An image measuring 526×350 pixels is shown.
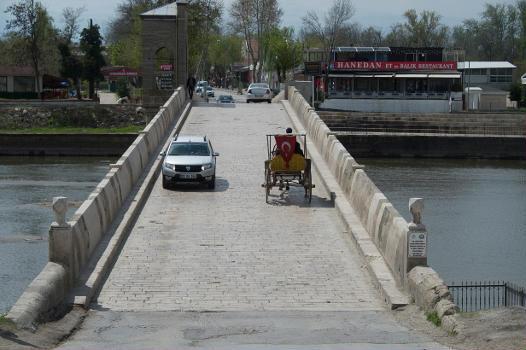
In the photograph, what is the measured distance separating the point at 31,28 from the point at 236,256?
72.8 meters

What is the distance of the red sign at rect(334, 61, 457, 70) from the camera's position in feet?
255

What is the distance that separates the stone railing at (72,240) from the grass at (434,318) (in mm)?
5684

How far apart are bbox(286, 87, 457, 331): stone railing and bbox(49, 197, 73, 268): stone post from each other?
5.46 metres

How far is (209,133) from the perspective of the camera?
33.2 meters

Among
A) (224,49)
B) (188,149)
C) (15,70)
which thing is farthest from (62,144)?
(224,49)

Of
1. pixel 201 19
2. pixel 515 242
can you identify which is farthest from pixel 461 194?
pixel 201 19

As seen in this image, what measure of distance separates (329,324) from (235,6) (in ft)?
309

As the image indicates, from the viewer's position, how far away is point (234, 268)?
14758mm

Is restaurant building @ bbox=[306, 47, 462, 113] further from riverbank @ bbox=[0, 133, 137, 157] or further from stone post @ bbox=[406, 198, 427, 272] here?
stone post @ bbox=[406, 198, 427, 272]

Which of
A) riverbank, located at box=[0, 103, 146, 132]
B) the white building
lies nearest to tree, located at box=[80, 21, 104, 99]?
riverbank, located at box=[0, 103, 146, 132]

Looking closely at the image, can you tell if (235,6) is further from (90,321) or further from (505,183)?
(90,321)

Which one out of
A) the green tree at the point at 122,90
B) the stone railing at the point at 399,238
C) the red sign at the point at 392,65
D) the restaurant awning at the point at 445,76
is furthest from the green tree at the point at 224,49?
the stone railing at the point at 399,238

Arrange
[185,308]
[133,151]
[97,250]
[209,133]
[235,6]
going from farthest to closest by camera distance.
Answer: [235,6] → [209,133] → [133,151] → [97,250] → [185,308]

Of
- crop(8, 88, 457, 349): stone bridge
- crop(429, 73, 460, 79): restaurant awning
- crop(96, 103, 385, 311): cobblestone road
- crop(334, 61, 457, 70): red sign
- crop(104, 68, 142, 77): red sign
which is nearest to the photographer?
crop(8, 88, 457, 349): stone bridge
